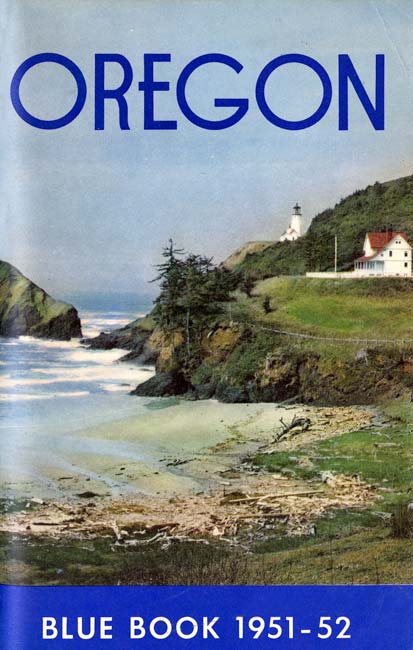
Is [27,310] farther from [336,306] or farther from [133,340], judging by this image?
[336,306]

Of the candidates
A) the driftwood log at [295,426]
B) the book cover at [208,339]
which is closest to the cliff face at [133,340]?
the book cover at [208,339]

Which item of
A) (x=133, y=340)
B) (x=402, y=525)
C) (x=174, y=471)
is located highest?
(x=133, y=340)

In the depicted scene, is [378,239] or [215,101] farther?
[378,239]

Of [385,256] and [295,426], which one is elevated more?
[385,256]

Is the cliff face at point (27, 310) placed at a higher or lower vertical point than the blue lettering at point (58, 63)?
lower

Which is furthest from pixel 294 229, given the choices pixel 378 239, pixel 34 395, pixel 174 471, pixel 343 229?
pixel 34 395

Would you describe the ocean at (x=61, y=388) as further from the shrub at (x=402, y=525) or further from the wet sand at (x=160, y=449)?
the shrub at (x=402, y=525)

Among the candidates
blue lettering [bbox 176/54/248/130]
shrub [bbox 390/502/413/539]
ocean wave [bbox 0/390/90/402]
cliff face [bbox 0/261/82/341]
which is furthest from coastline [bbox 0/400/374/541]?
blue lettering [bbox 176/54/248/130]
